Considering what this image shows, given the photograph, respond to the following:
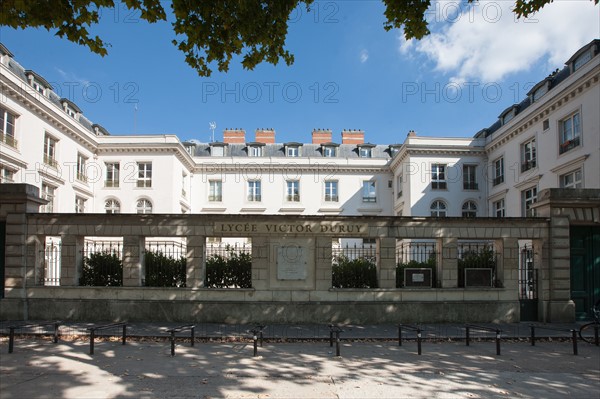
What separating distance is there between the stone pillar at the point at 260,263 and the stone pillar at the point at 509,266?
7403 millimetres

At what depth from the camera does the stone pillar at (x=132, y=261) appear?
14.0m

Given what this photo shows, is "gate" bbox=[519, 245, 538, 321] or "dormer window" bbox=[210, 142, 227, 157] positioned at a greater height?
"dormer window" bbox=[210, 142, 227, 157]

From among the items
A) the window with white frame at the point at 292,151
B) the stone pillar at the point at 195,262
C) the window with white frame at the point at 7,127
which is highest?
the window with white frame at the point at 292,151

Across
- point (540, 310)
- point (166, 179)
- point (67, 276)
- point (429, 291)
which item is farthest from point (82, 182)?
point (540, 310)

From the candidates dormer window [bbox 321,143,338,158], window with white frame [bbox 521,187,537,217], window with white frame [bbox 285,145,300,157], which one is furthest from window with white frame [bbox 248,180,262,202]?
window with white frame [bbox 521,187,537,217]

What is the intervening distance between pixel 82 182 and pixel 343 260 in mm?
28341

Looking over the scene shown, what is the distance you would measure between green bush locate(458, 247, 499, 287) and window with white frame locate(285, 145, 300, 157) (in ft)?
111

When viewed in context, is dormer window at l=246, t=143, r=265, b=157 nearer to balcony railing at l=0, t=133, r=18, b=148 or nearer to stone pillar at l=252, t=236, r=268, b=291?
balcony railing at l=0, t=133, r=18, b=148

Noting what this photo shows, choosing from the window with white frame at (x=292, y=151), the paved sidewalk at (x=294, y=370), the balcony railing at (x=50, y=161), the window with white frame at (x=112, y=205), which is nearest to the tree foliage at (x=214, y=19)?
the paved sidewalk at (x=294, y=370)

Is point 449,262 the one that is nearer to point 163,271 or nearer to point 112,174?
point 163,271

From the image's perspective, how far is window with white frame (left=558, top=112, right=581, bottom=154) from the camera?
2577cm

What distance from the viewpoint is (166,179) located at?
127ft

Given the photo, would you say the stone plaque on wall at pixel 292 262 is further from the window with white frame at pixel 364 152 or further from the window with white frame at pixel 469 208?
the window with white frame at pixel 364 152

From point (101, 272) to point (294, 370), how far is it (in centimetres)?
886
